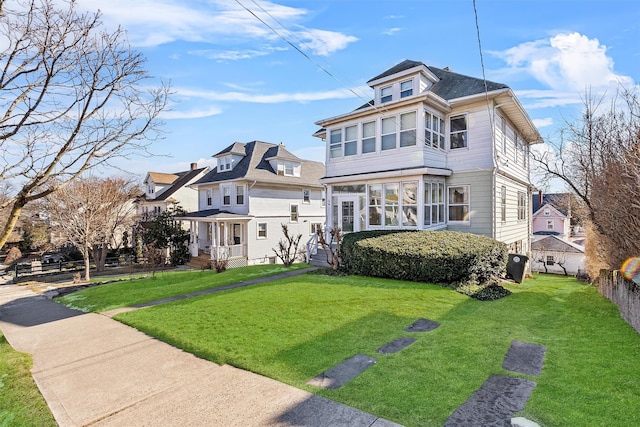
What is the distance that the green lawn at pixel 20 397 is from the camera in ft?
12.1

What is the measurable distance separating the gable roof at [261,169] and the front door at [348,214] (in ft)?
32.7

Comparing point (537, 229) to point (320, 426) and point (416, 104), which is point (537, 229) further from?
point (320, 426)

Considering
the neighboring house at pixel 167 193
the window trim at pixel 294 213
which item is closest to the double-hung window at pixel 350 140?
the window trim at pixel 294 213

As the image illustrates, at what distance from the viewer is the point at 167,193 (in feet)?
113

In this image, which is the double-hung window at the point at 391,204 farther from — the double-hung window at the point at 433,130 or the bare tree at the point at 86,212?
the bare tree at the point at 86,212

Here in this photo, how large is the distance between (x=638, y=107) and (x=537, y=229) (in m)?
46.7

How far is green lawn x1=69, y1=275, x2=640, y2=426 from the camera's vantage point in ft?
12.2

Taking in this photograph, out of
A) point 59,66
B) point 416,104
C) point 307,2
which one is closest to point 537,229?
point 416,104

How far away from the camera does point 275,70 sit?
916 cm

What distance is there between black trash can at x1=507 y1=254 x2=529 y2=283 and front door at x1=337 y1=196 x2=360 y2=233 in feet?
19.9

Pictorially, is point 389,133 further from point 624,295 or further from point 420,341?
point 420,341

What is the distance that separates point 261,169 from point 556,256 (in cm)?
2934

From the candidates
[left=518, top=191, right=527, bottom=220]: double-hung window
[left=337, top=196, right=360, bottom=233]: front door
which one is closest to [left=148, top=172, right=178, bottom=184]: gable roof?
[left=337, top=196, right=360, bottom=233]: front door

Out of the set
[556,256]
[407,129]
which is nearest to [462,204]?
[407,129]
